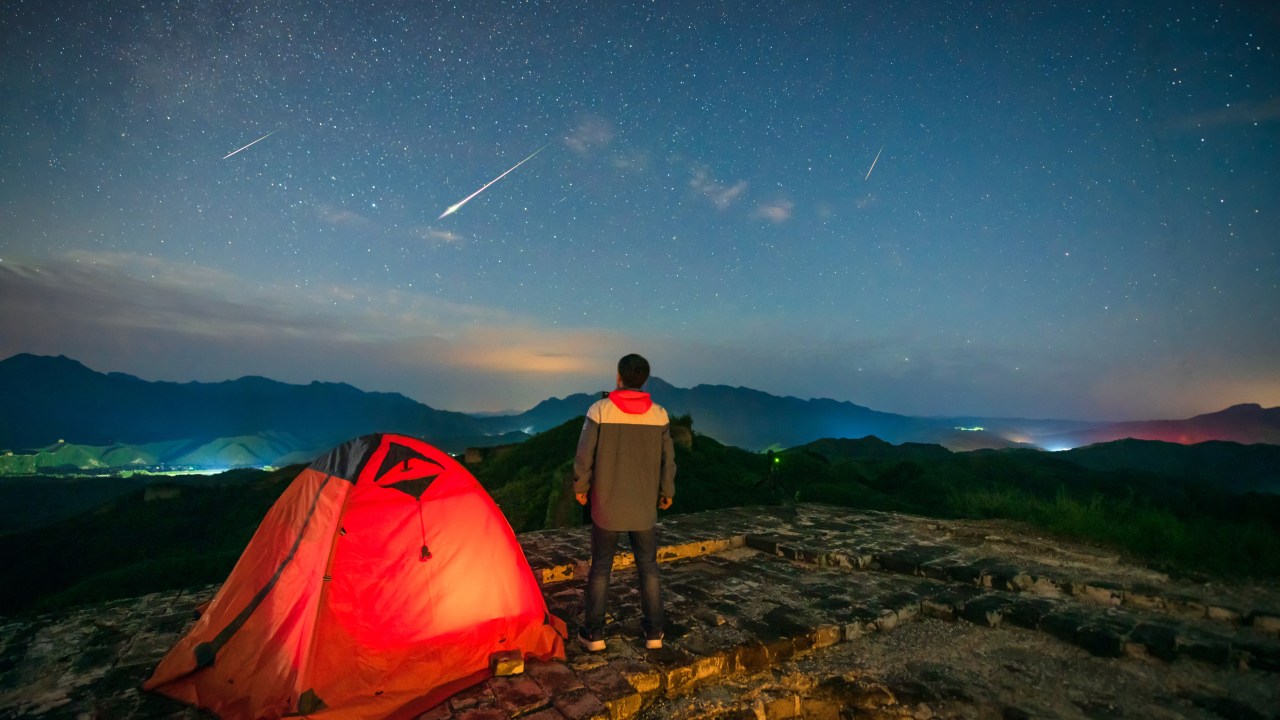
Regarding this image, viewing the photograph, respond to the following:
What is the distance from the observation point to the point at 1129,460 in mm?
44219

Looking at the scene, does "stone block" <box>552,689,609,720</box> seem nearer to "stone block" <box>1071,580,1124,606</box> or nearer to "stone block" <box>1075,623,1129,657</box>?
"stone block" <box>1075,623,1129,657</box>

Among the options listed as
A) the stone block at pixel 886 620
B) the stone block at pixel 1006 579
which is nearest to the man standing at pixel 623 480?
the stone block at pixel 886 620

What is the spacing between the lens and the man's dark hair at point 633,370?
159 inches

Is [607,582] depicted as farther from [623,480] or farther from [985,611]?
[985,611]

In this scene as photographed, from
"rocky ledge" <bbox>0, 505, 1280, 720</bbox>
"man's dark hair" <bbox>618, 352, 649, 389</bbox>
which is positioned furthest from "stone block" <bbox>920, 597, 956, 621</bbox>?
"man's dark hair" <bbox>618, 352, 649, 389</bbox>

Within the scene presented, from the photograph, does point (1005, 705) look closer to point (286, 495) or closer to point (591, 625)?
point (591, 625)

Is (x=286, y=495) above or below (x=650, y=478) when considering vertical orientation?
below

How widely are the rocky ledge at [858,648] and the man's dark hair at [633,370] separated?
2.10 m

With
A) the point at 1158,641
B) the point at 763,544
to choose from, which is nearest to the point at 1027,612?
the point at 1158,641

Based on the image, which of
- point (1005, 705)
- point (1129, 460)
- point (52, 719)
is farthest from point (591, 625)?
point (1129, 460)

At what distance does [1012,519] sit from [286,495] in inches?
404

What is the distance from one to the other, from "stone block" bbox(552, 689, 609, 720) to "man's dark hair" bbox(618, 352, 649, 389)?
2.16 meters

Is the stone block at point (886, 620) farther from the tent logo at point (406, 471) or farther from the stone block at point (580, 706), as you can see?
the tent logo at point (406, 471)

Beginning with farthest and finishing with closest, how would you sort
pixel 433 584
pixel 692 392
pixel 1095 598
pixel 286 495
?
pixel 692 392 < pixel 1095 598 < pixel 286 495 < pixel 433 584
